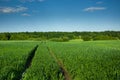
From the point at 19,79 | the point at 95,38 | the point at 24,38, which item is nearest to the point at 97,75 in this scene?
the point at 19,79

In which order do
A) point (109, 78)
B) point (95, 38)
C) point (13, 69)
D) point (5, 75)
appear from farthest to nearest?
point (95, 38) → point (13, 69) → point (5, 75) → point (109, 78)

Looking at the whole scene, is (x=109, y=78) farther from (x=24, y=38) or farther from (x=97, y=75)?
(x=24, y=38)

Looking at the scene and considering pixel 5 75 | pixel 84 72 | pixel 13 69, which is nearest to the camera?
pixel 5 75

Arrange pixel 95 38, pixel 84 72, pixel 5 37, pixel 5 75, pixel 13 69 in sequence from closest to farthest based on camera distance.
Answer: pixel 5 75 < pixel 84 72 < pixel 13 69 < pixel 95 38 < pixel 5 37

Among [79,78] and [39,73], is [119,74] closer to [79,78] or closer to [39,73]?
[79,78]

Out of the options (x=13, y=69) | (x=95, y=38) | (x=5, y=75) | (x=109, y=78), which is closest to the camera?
(x=109, y=78)

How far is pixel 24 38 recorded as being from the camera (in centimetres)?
12375

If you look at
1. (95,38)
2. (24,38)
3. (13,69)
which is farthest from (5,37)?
(13,69)

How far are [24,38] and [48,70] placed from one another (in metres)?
108

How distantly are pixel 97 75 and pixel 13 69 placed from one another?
7622 millimetres

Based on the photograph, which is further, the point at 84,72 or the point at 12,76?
the point at 84,72

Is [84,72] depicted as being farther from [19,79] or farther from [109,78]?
[19,79]

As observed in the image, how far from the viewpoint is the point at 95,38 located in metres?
111

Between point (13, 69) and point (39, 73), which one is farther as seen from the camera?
point (13, 69)
